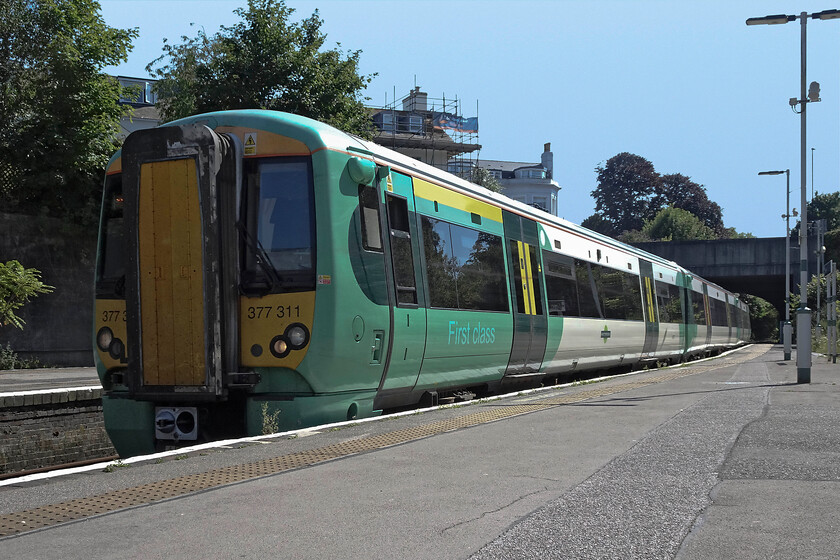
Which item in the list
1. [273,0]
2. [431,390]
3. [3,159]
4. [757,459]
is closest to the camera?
[757,459]

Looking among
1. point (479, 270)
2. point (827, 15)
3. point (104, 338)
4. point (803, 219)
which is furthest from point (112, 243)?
point (827, 15)

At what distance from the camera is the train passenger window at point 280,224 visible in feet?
27.9

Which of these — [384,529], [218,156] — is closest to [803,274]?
[218,156]

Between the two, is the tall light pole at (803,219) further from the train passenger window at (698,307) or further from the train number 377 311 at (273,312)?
the train passenger window at (698,307)

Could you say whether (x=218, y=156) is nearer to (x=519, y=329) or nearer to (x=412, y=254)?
(x=412, y=254)

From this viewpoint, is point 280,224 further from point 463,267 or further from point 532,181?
point 532,181

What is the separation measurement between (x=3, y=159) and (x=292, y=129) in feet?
62.4

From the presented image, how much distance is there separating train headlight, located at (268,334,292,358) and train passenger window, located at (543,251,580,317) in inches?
283

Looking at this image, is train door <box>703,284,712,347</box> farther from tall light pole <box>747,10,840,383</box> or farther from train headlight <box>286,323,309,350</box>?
train headlight <box>286,323,309,350</box>

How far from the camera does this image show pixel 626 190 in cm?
10975

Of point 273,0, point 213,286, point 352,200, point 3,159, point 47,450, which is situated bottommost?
point 47,450

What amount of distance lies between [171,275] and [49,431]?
480cm

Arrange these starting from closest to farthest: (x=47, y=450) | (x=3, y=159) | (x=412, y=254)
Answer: (x=412, y=254) → (x=47, y=450) → (x=3, y=159)

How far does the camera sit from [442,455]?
6.87m
